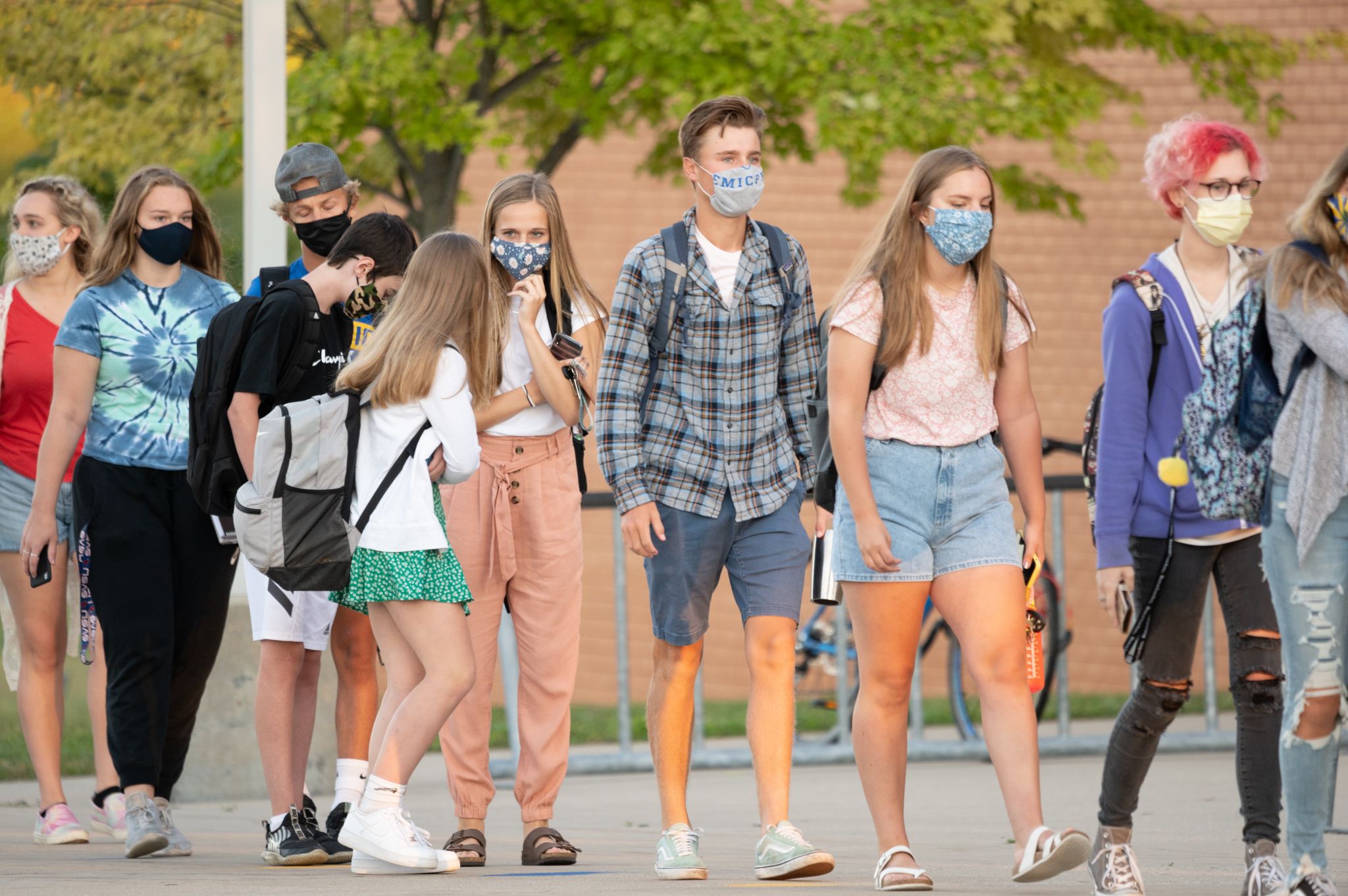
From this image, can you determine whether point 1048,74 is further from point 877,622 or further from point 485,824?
point 877,622

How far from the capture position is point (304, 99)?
10711 mm

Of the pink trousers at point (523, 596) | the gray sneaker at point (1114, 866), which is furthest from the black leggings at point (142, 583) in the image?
the gray sneaker at point (1114, 866)

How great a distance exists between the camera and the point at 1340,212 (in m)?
4.75

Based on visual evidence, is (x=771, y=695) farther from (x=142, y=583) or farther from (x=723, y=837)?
(x=142, y=583)

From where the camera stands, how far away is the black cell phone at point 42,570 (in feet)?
21.7

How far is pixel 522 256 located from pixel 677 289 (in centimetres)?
64

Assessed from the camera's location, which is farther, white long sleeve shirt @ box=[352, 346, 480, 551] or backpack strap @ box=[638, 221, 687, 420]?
backpack strap @ box=[638, 221, 687, 420]

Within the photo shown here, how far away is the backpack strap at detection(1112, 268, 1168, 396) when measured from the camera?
5344 mm

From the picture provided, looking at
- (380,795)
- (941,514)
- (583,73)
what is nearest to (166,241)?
(380,795)

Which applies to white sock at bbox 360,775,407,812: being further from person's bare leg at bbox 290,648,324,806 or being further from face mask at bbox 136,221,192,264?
face mask at bbox 136,221,192,264

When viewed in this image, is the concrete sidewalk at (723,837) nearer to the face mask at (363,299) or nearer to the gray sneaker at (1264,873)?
the gray sneaker at (1264,873)

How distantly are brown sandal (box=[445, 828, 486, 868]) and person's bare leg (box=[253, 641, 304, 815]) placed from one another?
0.54 meters

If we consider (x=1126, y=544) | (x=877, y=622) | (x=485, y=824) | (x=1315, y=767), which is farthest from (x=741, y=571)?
(x=485, y=824)

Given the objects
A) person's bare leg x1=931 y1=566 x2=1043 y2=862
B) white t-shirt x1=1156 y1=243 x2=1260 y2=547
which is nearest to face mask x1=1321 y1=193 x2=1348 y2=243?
white t-shirt x1=1156 y1=243 x2=1260 y2=547
